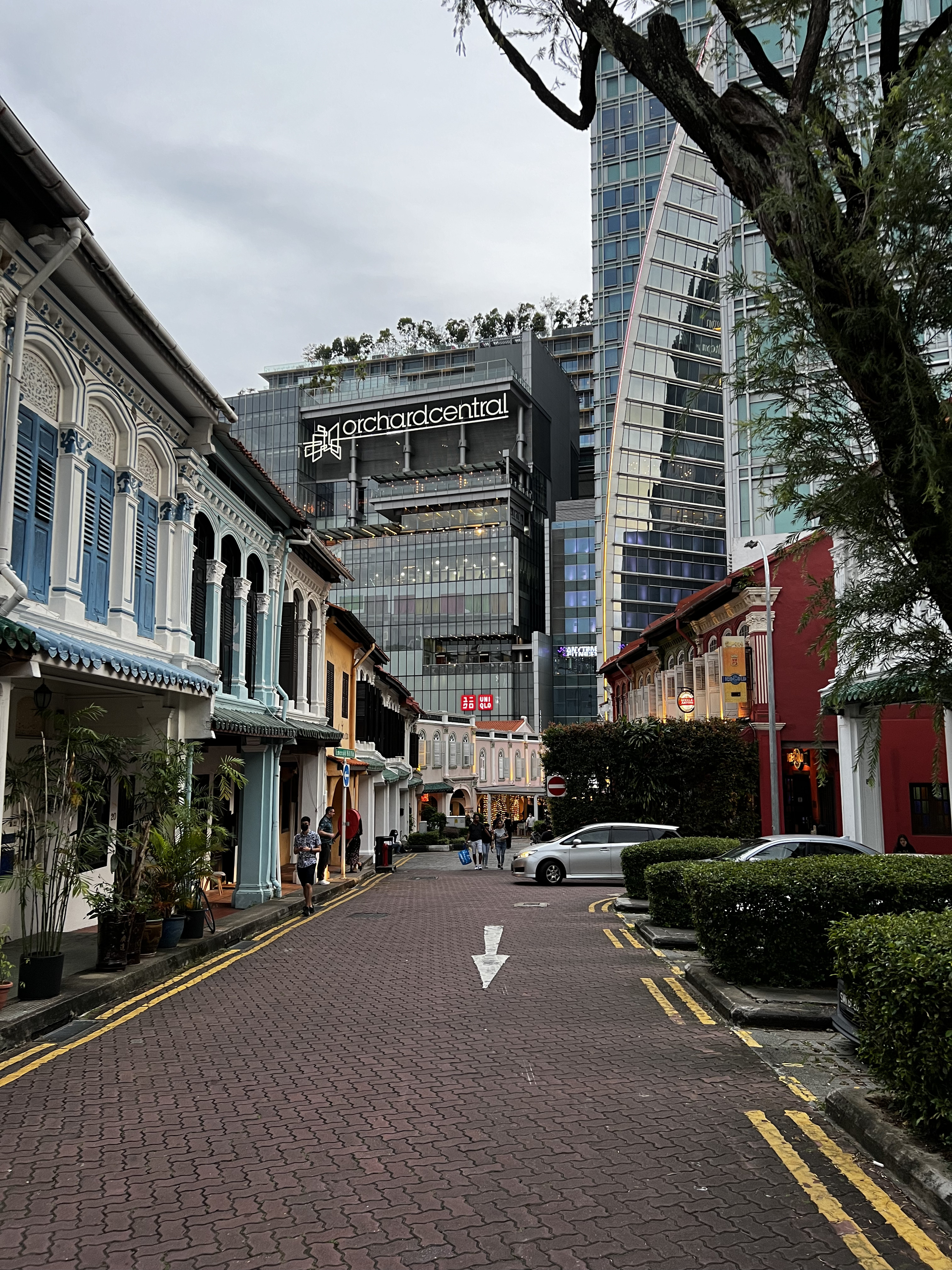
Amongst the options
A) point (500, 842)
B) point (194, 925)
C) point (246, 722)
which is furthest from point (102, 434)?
point (500, 842)

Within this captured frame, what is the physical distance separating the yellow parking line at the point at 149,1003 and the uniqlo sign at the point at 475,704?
7228 centimetres

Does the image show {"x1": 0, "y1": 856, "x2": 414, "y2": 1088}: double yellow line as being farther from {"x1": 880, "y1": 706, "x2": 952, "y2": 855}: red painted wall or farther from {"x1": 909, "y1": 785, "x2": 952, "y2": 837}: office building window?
{"x1": 909, "y1": 785, "x2": 952, "y2": 837}: office building window

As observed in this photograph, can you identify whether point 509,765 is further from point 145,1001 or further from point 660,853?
point 145,1001

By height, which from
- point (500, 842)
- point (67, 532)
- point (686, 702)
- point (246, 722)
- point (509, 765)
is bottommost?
point (500, 842)

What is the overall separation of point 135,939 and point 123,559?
5316mm

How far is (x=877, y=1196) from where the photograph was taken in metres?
4.88

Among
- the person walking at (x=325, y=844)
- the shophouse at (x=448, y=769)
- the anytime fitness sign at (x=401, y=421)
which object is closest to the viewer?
the person walking at (x=325, y=844)

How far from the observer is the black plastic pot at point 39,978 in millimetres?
9352

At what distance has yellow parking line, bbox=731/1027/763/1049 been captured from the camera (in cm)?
799

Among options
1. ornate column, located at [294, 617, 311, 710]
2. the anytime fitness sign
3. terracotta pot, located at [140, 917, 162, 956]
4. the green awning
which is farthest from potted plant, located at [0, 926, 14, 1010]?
the anytime fitness sign

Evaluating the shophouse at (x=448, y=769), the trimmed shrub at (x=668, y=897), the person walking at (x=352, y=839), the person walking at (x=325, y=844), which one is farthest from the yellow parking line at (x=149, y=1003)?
the shophouse at (x=448, y=769)

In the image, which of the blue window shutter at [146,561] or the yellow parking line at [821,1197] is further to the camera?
the blue window shutter at [146,561]

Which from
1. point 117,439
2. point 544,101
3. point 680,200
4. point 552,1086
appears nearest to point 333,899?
point 117,439

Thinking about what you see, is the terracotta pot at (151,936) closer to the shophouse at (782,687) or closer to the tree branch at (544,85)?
the tree branch at (544,85)
